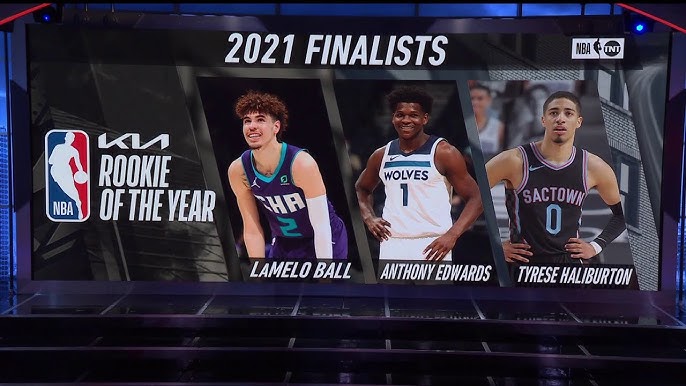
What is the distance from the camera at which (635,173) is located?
16.0 feet

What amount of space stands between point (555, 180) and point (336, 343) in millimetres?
2378

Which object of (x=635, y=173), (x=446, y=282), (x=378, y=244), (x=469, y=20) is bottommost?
(x=446, y=282)

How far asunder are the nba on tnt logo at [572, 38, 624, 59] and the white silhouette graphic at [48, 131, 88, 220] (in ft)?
14.6

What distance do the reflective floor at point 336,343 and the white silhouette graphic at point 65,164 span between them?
106cm

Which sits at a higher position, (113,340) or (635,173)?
(635,173)

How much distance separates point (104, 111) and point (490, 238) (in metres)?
3.60

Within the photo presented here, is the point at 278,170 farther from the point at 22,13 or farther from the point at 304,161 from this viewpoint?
the point at 22,13

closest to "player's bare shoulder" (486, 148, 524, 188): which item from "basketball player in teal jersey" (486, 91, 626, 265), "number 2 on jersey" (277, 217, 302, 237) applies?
"basketball player in teal jersey" (486, 91, 626, 265)

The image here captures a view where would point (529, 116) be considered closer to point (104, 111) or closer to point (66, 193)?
point (104, 111)

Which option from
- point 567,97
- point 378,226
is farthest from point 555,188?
point 378,226

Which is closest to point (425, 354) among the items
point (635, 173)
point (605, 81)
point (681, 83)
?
point (635, 173)

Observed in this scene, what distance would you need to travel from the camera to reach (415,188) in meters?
4.94

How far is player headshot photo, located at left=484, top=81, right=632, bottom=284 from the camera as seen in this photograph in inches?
191

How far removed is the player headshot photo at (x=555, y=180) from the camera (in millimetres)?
4848
